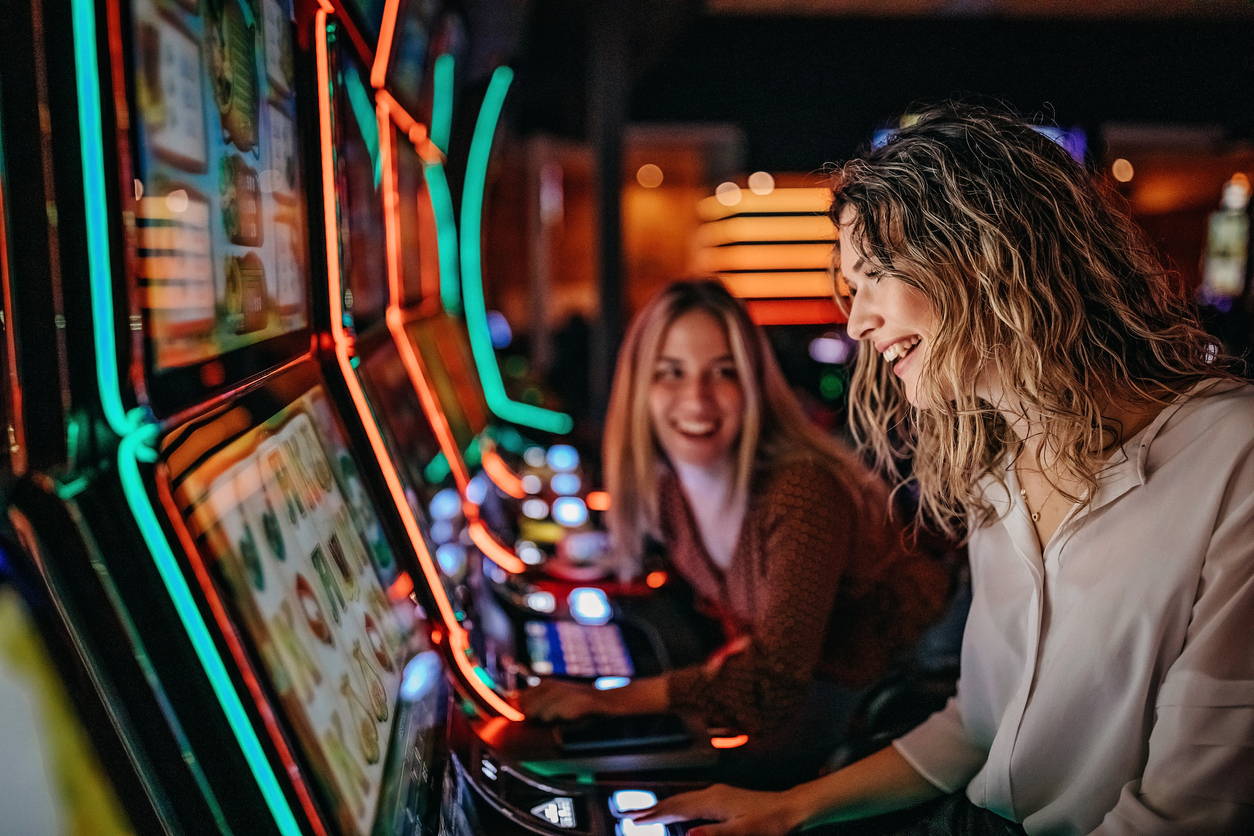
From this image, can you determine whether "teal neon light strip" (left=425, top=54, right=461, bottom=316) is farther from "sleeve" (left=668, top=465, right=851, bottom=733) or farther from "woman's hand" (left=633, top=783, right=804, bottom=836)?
"woman's hand" (left=633, top=783, right=804, bottom=836)

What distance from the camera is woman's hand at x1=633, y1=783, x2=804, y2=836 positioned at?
1.06 m

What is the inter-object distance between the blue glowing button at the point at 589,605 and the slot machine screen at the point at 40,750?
1.28 meters

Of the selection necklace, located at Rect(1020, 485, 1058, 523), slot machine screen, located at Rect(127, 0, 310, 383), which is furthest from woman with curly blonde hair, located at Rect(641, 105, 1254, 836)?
slot machine screen, located at Rect(127, 0, 310, 383)

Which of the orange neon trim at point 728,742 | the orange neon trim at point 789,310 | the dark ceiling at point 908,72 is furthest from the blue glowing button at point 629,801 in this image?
the orange neon trim at point 789,310

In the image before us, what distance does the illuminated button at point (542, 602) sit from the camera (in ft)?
6.27

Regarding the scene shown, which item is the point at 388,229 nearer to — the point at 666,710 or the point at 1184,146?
the point at 666,710

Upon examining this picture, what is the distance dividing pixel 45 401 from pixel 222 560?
0.18 m

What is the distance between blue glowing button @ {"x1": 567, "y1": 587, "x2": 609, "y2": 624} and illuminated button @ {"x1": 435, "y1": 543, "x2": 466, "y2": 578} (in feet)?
0.89

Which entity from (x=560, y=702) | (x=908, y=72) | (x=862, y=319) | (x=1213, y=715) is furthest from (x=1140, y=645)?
(x=908, y=72)

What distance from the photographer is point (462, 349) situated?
3.67 metres

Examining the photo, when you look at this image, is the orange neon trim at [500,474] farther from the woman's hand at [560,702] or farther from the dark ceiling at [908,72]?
the dark ceiling at [908,72]

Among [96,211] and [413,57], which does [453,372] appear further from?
[96,211]

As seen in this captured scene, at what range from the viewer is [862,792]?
1169 mm

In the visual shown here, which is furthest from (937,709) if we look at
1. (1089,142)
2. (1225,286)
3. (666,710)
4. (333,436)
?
(1225,286)
